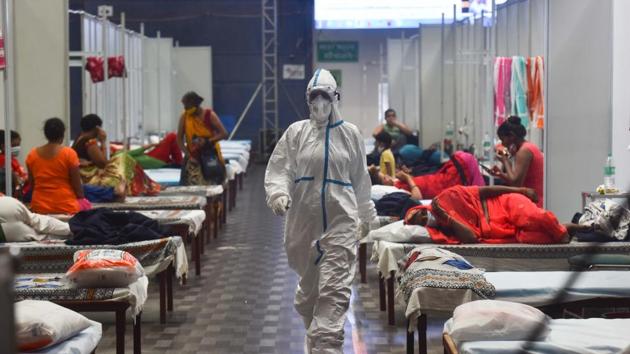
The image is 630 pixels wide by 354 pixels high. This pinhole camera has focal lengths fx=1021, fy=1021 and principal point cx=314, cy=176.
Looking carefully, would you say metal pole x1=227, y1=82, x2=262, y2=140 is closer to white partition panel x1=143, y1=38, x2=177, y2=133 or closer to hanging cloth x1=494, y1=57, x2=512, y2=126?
white partition panel x1=143, y1=38, x2=177, y2=133

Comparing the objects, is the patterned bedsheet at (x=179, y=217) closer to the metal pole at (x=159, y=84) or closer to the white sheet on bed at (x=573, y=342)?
the white sheet on bed at (x=573, y=342)

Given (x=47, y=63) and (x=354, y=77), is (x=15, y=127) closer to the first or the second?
(x=47, y=63)

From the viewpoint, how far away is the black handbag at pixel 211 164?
10.9m

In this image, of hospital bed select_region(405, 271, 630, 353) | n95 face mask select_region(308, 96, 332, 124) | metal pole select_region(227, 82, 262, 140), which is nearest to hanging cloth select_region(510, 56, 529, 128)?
n95 face mask select_region(308, 96, 332, 124)

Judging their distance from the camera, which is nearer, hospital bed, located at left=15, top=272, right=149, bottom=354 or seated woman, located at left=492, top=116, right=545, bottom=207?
hospital bed, located at left=15, top=272, right=149, bottom=354

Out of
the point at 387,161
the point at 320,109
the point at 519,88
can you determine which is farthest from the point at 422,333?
the point at 519,88

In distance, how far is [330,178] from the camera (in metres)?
5.48

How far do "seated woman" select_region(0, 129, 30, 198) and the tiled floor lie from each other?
1.55 m

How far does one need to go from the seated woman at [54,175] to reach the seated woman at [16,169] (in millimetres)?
570

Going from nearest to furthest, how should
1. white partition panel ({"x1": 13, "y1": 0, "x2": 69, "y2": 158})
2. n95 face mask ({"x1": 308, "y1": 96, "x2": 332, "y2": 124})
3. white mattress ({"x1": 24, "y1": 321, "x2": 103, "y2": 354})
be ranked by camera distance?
white mattress ({"x1": 24, "y1": 321, "x2": 103, "y2": 354})
n95 face mask ({"x1": 308, "y1": 96, "x2": 332, "y2": 124})
white partition panel ({"x1": 13, "y1": 0, "x2": 69, "y2": 158})

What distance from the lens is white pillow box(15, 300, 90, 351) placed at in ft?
12.7

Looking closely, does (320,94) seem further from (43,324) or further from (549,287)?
(43,324)

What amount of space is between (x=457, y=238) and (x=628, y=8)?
2273mm

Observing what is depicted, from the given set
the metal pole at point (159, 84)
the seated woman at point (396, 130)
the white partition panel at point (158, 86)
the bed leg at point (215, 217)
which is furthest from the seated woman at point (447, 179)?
the white partition panel at point (158, 86)
